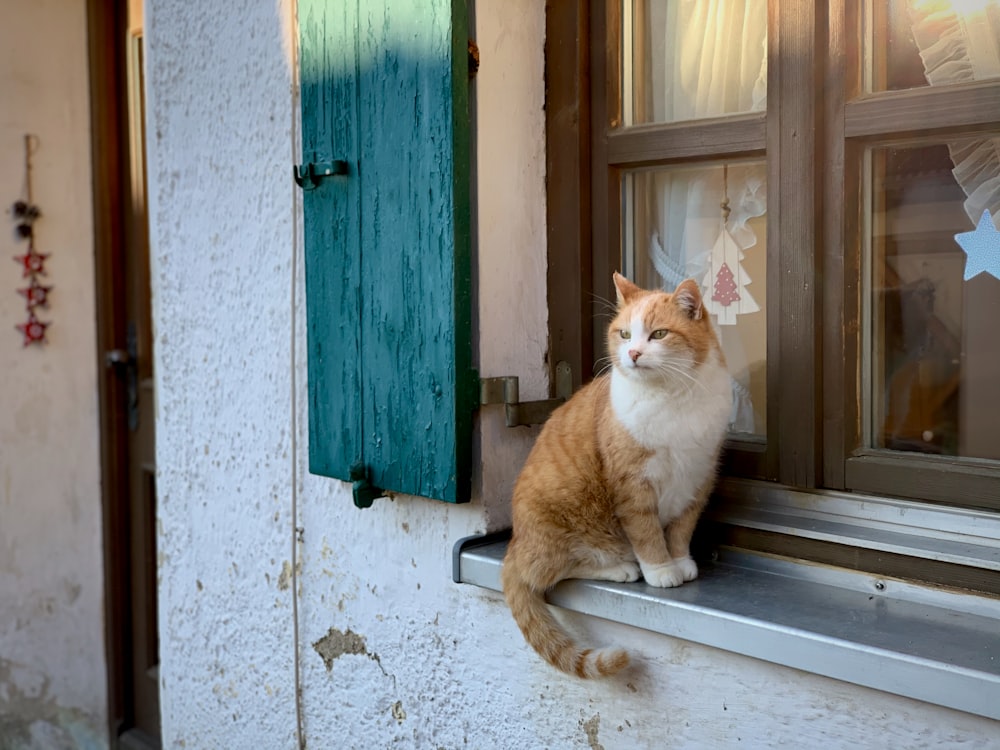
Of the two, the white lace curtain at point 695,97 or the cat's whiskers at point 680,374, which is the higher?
the white lace curtain at point 695,97

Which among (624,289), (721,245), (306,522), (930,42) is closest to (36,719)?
(306,522)

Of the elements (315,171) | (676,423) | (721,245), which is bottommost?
(676,423)

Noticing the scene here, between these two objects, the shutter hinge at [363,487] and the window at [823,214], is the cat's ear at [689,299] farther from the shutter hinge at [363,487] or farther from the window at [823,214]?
the shutter hinge at [363,487]

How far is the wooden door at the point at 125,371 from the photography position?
355 centimetres

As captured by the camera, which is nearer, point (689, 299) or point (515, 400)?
point (689, 299)

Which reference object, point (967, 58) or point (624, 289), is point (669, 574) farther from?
point (967, 58)

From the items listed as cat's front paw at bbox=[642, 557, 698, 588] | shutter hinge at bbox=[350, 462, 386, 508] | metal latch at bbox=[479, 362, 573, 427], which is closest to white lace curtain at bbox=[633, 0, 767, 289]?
metal latch at bbox=[479, 362, 573, 427]

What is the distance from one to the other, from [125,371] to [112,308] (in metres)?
0.24

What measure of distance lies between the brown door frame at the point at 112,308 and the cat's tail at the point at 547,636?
235 centimetres

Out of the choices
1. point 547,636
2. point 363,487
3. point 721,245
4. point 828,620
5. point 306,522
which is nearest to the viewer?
point 828,620

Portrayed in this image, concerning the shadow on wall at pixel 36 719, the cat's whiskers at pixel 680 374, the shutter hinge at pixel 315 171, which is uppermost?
the shutter hinge at pixel 315 171

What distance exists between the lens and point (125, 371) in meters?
3.65

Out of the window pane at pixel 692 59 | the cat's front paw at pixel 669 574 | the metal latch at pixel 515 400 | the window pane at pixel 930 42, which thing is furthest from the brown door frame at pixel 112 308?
the window pane at pixel 930 42

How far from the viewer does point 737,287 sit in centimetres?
197
